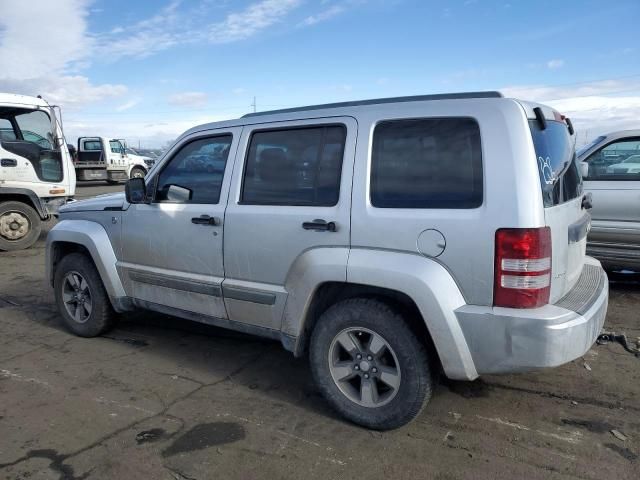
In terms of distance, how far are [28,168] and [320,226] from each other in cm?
825

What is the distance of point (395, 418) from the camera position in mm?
3062

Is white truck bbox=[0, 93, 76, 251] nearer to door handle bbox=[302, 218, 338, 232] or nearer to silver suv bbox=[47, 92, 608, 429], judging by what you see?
silver suv bbox=[47, 92, 608, 429]

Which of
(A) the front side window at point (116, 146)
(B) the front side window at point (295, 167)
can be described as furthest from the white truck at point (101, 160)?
(B) the front side window at point (295, 167)

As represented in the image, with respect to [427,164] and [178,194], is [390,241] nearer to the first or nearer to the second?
[427,164]

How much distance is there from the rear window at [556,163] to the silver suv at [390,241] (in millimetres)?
18

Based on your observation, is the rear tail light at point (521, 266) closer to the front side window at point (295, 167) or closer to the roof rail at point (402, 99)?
Answer: the roof rail at point (402, 99)

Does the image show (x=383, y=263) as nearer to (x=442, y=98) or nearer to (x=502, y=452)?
(x=442, y=98)

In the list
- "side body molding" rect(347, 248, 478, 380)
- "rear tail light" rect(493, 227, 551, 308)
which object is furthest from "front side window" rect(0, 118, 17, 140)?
"rear tail light" rect(493, 227, 551, 308)

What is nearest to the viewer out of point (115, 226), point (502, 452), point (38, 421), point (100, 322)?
point (502, 452)

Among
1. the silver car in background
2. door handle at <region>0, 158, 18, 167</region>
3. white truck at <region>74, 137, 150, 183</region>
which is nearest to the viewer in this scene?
the silver car in background

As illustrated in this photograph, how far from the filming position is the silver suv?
267cm

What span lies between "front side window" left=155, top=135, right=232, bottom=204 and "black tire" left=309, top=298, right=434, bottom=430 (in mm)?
1290

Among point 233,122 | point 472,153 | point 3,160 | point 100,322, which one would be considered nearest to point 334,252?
point 472,153

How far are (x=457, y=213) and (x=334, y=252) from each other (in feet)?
2.49
